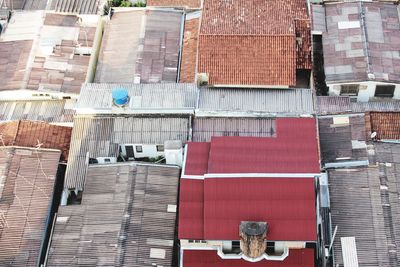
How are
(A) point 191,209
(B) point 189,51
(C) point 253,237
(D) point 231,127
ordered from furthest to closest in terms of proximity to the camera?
1. (B) point 189,51
2. (D) point 231,127
3. (A) point 191,209
4. (C) point 253,237

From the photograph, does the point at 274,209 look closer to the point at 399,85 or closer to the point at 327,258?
the point at 327,258

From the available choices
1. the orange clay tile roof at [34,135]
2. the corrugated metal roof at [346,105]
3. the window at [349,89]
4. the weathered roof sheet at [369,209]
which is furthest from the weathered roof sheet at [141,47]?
the weathered roof sheet at [369,209]

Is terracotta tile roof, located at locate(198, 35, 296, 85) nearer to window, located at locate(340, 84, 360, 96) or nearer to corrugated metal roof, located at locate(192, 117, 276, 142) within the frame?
corrugated metal roof, located at locate(192, 117, 276, 142)

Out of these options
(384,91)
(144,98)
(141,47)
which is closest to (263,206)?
(144,98)

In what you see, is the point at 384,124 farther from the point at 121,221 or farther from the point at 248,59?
the point at 121,221

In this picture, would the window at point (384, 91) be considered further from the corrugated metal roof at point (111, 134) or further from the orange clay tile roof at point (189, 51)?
the corrugated metal roof at point (111, 134)

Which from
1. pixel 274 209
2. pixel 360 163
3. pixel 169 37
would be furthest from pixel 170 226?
pixel 169 37
